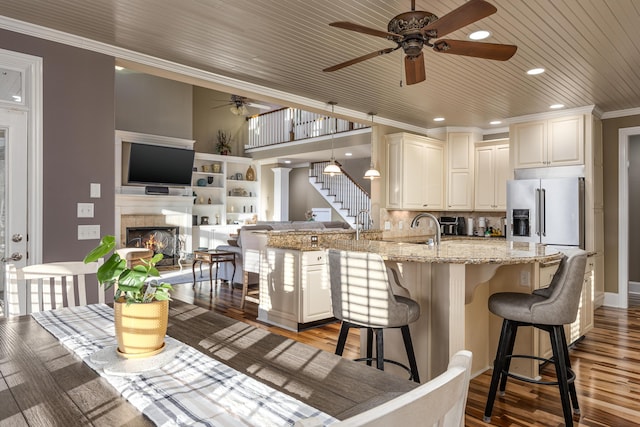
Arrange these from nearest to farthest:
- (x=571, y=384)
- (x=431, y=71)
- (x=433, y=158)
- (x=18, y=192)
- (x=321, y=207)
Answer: (x=571, y=384)
(x=18, y=192)
(x=431, y=71)
(x=433, y=158)
(x=321, y=207)

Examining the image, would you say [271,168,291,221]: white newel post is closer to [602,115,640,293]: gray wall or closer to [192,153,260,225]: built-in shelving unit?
[192,153,260,225]: built-in shelving unit

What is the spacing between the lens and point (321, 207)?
483 inches

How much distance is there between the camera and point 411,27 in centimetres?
244

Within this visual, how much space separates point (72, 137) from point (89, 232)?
767 millimetres

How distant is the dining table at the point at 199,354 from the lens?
941mm

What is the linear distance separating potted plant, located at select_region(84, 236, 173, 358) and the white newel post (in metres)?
10.2

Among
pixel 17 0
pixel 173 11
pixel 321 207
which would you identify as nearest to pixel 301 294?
pixel 173 11

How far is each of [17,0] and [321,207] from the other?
9.82 m

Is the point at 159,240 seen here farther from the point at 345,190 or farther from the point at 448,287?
the point at 448,287

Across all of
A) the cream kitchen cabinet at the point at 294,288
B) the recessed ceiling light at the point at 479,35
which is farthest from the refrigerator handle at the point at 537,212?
the cream kitchen cabinet at the point at 294,288

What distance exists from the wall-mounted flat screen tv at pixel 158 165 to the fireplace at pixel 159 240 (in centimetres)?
102

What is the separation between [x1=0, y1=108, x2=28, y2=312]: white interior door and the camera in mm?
3068

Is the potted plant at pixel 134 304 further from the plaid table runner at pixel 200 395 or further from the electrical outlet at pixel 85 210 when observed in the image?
the electrical outlet at pixel 85 210

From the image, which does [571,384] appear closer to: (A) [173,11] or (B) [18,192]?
(A) [173,11]
